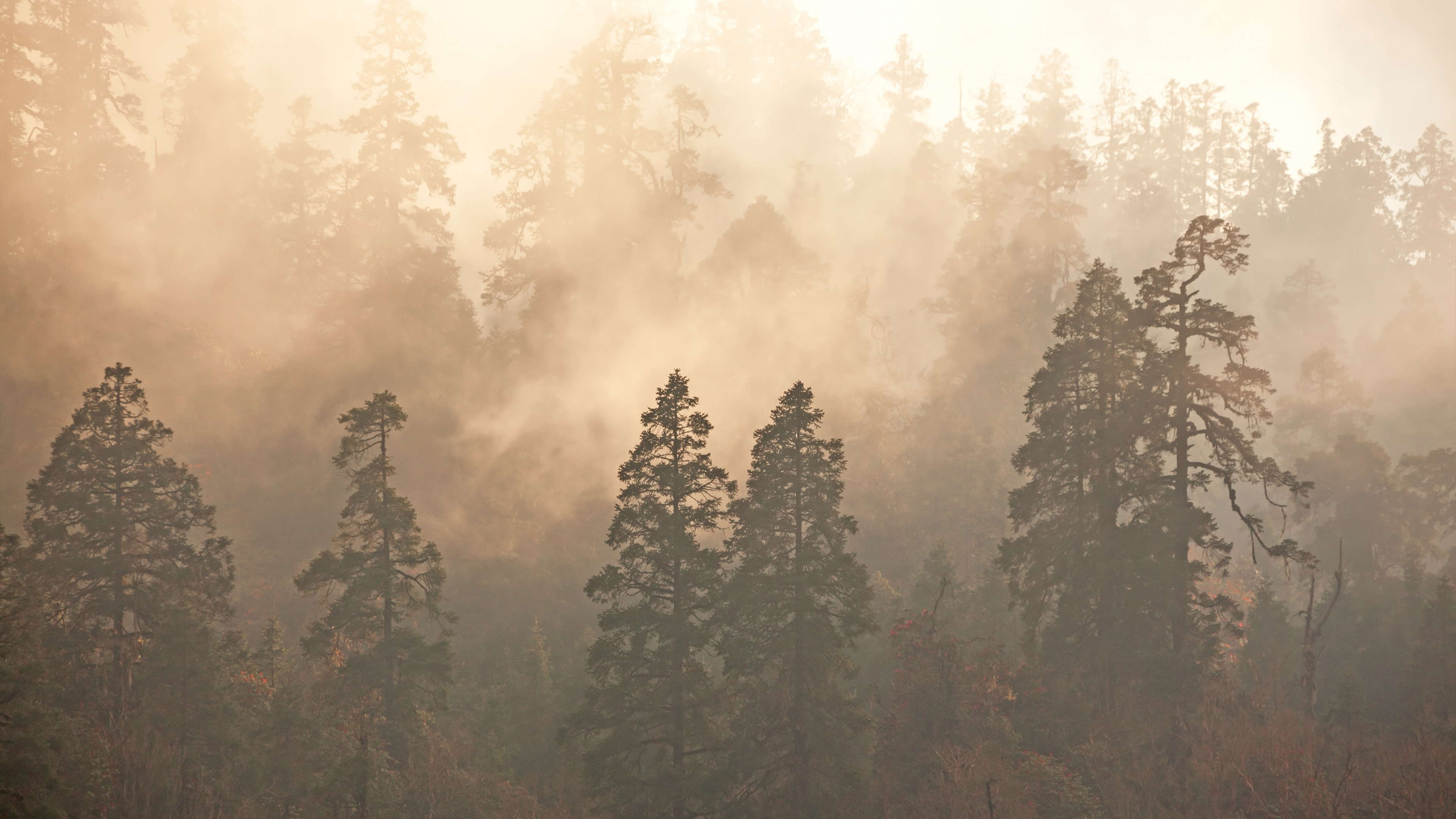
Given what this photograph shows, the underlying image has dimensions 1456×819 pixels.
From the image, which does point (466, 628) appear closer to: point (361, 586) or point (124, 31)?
point (361, 586)

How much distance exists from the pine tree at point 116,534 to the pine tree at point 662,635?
41.6 feet

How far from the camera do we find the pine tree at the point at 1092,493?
23.6 meters

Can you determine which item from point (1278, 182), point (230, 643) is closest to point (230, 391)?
point (230, 643)

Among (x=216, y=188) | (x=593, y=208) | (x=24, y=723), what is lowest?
(x=24, y=723)

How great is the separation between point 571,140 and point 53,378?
99.3ft

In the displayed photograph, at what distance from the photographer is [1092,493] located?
2486 cm

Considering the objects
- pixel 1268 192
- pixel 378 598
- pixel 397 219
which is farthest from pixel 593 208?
pixel 1268 192

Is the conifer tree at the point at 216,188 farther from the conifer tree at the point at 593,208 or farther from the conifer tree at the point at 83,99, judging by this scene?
the conifer tree at the point at 593,208

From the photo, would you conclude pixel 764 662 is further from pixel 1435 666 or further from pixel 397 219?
pixel 397 219

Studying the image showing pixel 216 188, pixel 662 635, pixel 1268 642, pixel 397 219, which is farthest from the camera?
pixel 216 188

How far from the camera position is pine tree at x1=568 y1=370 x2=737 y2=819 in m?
19.8

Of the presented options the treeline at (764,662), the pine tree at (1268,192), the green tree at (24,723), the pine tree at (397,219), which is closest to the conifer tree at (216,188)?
the pine tree at (397,219)

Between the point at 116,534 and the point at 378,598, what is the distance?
771 centimetres

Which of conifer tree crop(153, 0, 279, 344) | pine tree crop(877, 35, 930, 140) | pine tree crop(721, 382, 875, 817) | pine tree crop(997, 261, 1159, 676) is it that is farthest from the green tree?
pine tree crop(877, 35, 930, 140)
